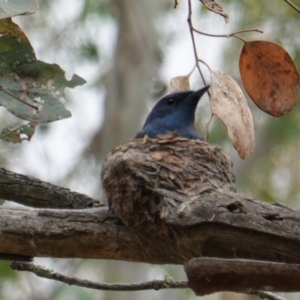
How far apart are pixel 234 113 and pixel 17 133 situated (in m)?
0.73

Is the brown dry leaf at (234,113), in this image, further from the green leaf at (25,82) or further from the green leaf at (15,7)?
the green leaf at (15,7)

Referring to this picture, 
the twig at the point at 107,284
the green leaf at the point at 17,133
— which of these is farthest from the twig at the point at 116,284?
the green leaf at the point at 17,133

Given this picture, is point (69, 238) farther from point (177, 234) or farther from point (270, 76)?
point (270, 76)

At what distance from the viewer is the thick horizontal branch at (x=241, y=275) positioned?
5.56ft

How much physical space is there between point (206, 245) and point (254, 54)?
2.53 feet

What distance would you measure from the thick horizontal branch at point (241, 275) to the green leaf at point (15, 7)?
0.67 m

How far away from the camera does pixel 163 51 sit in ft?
29.1

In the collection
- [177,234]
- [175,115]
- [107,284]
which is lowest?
[177,234]

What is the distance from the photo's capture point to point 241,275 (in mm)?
1709

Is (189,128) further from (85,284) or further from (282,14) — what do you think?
(282,14)

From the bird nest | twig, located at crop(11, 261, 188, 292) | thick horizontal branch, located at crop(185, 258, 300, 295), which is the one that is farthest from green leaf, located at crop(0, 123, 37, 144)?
thick horizontal branch, located at crop(185, 258, 300, 295)

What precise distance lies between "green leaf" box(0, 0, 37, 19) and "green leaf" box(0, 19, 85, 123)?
0.41 meters

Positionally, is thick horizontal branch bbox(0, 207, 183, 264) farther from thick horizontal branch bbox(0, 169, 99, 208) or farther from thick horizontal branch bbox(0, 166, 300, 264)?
thick horizontal branch bbox(0, 169, 99, 208)

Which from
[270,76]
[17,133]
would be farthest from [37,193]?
[270,76]
